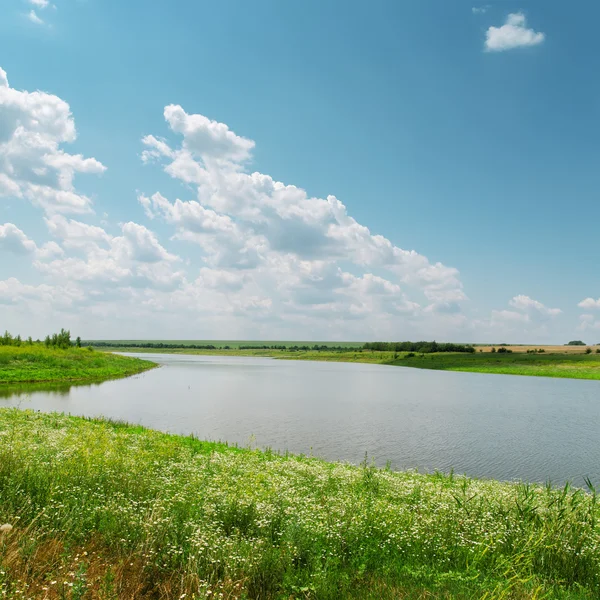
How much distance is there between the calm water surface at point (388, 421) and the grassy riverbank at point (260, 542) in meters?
12.0

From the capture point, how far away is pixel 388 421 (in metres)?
32.0

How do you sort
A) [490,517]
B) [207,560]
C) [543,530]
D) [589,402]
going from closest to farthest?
[207,560]
[543,530]
[490,517]
[589,402]

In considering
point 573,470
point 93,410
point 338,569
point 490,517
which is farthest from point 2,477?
point 93,410

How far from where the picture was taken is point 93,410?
111ft

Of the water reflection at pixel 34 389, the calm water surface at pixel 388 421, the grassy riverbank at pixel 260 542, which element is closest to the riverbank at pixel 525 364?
the calm water surface at pixel 388 421

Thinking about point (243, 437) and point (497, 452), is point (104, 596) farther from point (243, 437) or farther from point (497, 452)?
point (497, 452)

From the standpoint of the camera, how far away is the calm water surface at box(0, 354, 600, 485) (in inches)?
852

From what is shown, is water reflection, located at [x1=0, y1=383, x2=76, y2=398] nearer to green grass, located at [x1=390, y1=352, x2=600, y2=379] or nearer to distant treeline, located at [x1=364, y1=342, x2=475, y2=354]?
green grass, located at [x1=390, y1=352, x2=600, y2=379]

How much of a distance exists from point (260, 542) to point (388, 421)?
2687cm

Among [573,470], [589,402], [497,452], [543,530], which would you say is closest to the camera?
[543,530]

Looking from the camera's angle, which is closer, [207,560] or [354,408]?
[207,560]

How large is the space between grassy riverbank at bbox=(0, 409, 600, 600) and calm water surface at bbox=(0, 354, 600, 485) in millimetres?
12001

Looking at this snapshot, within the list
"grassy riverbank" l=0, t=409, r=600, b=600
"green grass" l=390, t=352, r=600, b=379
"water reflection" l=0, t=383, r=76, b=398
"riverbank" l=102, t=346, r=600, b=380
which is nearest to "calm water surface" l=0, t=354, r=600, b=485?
"water reflection" l=0, t=383, r=76, b=398

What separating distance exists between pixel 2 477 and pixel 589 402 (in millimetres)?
53816
